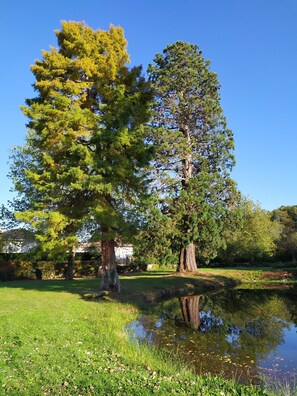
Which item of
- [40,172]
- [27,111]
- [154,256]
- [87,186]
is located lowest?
[154,256]

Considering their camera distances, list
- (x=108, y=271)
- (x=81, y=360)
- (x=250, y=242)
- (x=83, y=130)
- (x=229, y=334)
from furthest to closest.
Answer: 1. (x=250, y=242)
2. (x=108, y=271)
3. (x=83, y=130)
4. (x=229, y=334)
5. (x=81, y=360)

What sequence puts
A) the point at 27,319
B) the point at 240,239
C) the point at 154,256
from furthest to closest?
the point at 240,239, the point at 154,256, the point at 27,319

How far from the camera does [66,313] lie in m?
13.0

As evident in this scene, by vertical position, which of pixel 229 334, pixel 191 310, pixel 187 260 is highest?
pixel 187 260

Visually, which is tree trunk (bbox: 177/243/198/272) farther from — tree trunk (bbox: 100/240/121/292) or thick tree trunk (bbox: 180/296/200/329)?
tree trunk (bbox: 100/240/121/292)

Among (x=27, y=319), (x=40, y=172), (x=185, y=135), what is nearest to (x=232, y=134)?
(x=185, y=135)

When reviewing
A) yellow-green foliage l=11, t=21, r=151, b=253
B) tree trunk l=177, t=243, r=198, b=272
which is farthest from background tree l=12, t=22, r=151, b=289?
tree trunk l=177, t=243, r=198, b=272

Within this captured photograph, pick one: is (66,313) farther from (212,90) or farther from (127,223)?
(212,90)

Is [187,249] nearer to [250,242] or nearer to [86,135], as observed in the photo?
[86,135]

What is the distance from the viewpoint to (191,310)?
18.3 metres

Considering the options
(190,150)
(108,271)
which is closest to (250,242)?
(190,150)

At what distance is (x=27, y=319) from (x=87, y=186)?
6822 millimetres

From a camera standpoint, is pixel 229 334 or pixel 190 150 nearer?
pixel 229 334

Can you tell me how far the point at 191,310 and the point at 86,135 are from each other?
33.6 ft
